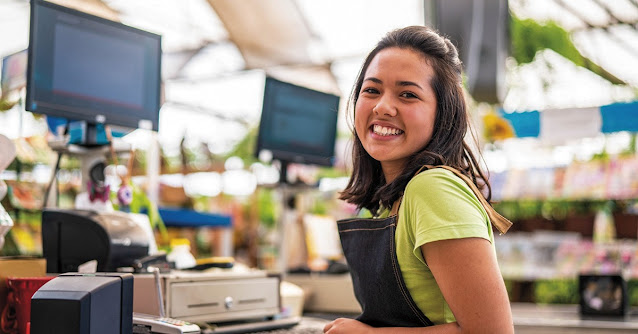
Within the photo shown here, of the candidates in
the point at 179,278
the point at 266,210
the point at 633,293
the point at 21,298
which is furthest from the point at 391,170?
the point at 266,210

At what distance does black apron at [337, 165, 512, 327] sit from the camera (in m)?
1.22

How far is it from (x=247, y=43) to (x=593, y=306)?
3355 mm

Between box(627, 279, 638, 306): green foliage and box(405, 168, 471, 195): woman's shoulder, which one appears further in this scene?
box(627, 279, 638, 306): green foliage

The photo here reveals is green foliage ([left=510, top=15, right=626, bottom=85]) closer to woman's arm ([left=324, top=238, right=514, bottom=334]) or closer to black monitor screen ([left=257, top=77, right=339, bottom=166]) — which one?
black monitor screen ([left=257, top=77, right=339, bottom=166])

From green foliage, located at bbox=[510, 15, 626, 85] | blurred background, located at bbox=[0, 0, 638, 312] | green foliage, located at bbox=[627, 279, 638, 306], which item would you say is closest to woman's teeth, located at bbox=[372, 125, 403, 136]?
blurred background, located at bbox=[0, 0, 638, 312]

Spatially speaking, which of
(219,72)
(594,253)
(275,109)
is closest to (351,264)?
(275,109)

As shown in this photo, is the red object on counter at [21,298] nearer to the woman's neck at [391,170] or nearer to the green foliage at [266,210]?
the woman's neck at [391,170]

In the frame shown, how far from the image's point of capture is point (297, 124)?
296 centimetres

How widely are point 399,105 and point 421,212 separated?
27 cm

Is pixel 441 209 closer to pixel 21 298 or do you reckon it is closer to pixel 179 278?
pixel 179 278

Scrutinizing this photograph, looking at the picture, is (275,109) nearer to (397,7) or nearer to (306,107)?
(306,107)

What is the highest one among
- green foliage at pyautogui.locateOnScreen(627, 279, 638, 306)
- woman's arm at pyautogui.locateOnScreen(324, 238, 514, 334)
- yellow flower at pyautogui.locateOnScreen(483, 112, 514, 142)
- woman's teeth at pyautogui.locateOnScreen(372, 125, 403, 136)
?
yellow flower at pyautogui.locateOnScreen(483, 112, 514, 142)

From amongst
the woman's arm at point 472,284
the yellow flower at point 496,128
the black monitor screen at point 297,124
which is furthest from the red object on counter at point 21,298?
the yellow flower at point 496,128

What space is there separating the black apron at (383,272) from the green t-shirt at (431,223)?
0.02 m
